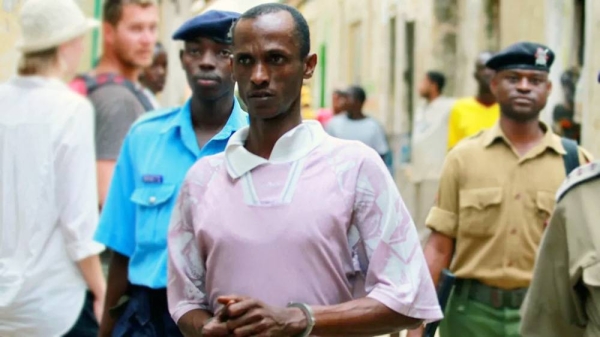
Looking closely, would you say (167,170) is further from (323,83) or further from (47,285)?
(323,83)

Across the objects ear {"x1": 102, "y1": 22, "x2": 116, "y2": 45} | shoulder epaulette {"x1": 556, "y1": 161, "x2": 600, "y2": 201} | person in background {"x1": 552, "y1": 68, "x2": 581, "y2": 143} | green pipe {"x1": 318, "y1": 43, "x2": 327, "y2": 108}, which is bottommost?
green pipe {"x1": 318, "y1": 43, "x2": 327, "y2": 108}

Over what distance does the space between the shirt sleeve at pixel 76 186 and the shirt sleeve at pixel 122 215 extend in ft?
1.54

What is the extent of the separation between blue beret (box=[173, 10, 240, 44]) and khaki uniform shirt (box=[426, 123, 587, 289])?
7.00ft

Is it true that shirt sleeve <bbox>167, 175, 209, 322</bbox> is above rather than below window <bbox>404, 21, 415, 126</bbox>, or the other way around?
above

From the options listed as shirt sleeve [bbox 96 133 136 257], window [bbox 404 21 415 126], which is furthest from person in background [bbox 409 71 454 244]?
shirt sleeve [bbox 96 133 136 257]

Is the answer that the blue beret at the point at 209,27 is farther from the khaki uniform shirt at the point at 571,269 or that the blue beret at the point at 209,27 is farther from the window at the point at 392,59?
the window at the point at 392,59

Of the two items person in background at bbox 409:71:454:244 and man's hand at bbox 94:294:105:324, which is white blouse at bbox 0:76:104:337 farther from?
person in background at bbox 409:71:454:244

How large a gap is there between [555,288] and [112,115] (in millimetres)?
2675

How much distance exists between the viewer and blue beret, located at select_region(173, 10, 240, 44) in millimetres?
4641

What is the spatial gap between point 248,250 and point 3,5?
8.59 feet

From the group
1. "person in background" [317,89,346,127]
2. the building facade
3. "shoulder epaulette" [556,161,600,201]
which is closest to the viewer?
"shoulder epaulette" [556,161,600,201]

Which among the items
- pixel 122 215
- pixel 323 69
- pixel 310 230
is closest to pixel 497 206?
pixel 122 215

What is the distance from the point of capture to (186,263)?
3.69 m

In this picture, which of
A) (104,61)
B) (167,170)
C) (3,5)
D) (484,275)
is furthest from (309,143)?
(104,61)
